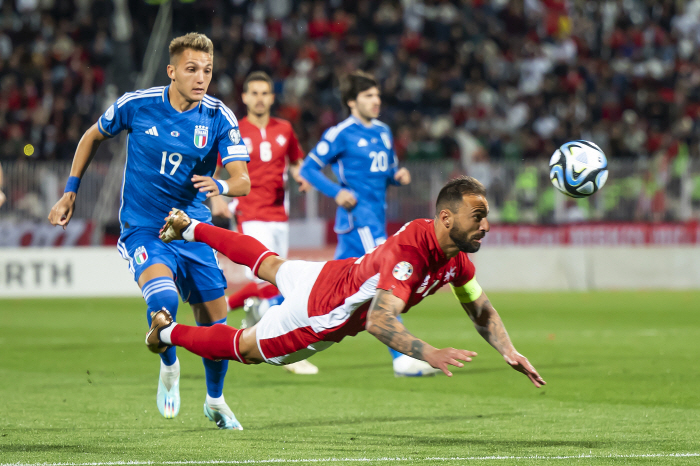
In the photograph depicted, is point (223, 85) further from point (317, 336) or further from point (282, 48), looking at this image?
point (317, 336)

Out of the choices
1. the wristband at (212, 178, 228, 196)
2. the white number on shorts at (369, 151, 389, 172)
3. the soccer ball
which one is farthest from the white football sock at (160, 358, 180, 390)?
the white number on shorts at (369, 151, 389, 172)

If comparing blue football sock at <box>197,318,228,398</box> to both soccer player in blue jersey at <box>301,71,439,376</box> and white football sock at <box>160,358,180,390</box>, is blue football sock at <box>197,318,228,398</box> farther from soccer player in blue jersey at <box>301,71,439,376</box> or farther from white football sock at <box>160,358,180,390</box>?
soccer player in blue jersey at <box>301,71,439,376</box>

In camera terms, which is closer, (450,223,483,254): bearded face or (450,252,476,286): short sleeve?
(450,223,483,254): bearded face

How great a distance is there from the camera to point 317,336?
5727 millimetres

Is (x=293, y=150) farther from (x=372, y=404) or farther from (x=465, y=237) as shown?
(x=465, y=237)

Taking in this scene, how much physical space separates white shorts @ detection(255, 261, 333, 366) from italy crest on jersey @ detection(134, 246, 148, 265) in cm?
108

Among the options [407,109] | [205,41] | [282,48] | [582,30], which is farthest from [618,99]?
[205,41]

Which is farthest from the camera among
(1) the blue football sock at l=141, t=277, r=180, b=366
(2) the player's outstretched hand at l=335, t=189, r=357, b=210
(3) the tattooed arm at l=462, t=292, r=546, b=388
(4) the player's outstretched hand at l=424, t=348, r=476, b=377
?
(2) the player's outstretched hand at l=335, t=189, r=357, b=210

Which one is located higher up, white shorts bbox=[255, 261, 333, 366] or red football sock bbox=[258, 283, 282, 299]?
white shorts bbox=[255, 261, 333, 366]

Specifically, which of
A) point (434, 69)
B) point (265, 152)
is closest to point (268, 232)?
point (265, 152)

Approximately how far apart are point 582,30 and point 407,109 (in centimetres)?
562

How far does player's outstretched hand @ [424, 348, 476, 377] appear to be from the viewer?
4789 mm

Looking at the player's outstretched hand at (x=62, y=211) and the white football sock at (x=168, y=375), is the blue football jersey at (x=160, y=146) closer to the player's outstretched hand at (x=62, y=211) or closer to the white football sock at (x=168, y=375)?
the player's outstretched hand at (x=62, y=211)

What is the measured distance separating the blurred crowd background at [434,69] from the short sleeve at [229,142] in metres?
13.4
